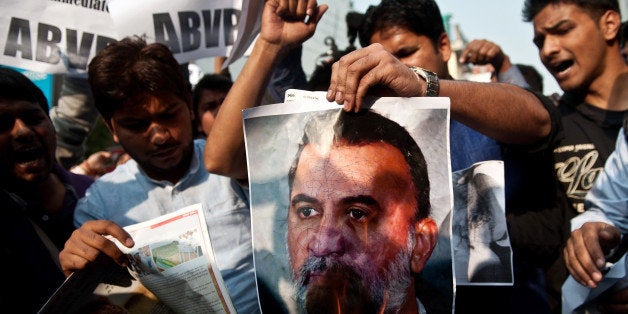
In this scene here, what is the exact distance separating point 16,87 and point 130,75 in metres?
0.41

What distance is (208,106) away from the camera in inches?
123

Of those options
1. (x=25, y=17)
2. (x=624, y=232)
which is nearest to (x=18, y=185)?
(x=25, y=17)

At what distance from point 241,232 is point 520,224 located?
2.71 ft

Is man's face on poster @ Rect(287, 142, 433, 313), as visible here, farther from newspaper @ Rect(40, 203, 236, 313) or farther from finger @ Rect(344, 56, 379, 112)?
newspaper @ Rect(40, 203, 236, 313)

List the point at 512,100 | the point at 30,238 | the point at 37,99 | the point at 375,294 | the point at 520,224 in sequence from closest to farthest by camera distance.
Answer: the point at 375,294, the point at 512,100, the point at 520,224, the point at 30,238, the point at 37,99

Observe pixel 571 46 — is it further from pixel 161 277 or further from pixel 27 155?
pixel 27 155

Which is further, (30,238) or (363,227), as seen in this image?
(30,238)

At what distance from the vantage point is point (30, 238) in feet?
5.44

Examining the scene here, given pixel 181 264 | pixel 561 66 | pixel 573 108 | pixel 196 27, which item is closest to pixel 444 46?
pixel 561 66

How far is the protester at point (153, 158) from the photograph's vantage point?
1741 millimetres

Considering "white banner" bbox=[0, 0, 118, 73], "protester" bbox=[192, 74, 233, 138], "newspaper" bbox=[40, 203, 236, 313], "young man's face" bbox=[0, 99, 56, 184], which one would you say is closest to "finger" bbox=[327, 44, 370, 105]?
"newspaper" bbox=[40, 203, 236, 313]

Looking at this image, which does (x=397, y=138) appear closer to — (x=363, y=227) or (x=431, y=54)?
(x=363, y=227)

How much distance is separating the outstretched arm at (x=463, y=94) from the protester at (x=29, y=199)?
1051 mm

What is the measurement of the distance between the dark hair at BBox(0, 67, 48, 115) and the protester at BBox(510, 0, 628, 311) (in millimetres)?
1654
